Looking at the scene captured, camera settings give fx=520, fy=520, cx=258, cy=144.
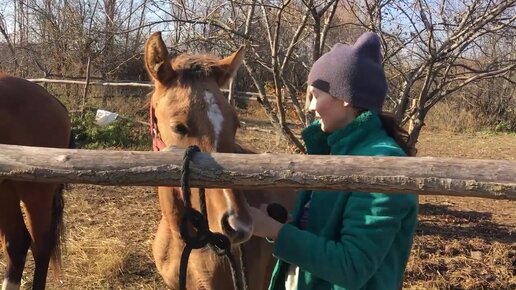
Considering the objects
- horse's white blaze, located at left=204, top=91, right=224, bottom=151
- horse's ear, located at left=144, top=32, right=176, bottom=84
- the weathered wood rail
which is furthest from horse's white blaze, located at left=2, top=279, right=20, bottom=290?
the weathered wood rail

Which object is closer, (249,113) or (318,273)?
(318,273)

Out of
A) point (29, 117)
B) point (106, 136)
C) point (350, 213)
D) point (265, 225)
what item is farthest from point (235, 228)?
point (106, 136)

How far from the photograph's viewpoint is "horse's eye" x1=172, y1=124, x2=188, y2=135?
7.51ft

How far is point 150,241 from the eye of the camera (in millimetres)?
5340

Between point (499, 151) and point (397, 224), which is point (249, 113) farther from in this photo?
point (397, 224)

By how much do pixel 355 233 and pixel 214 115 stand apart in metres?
1.01

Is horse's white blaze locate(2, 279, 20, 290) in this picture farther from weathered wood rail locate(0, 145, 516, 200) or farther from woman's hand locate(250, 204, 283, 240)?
woman's hand locate(250, 204, 283, 240)

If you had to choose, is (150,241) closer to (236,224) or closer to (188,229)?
(236,224)

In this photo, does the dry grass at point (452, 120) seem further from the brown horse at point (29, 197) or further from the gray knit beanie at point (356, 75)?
the gray knit beanie at point (356, 75)

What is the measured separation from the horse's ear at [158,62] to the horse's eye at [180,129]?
0.32 meters

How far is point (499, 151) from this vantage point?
12.9m

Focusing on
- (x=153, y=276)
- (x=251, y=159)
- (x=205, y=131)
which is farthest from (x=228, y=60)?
(x=153, y=276)

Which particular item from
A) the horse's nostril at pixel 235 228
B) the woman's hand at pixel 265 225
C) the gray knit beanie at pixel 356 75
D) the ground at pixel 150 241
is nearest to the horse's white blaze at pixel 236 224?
the horse's nostril at pixel 235 228

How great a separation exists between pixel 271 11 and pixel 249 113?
43.1 feet
